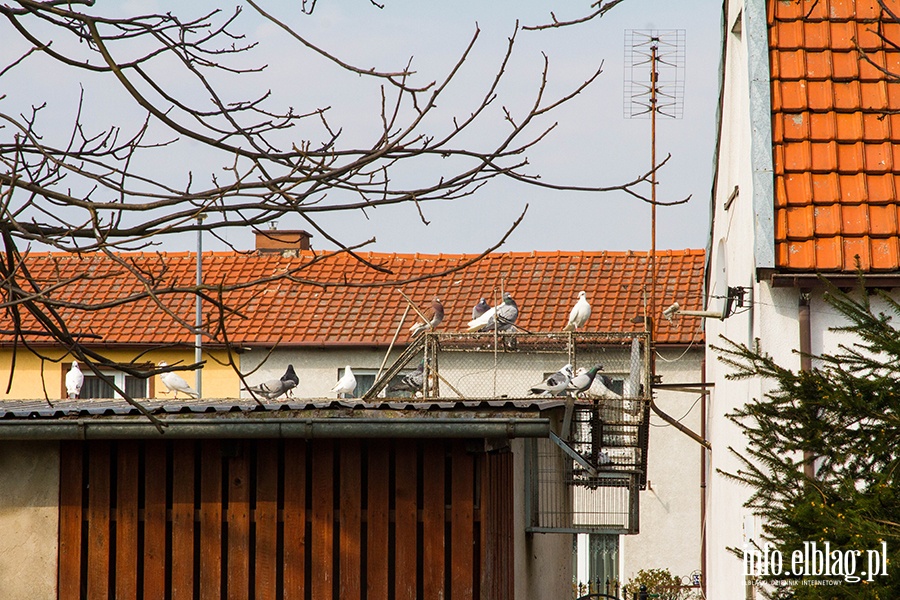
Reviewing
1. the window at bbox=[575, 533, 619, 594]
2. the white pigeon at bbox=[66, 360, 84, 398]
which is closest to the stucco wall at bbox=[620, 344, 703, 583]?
the window at bbox=[575, 533, 619, 594]

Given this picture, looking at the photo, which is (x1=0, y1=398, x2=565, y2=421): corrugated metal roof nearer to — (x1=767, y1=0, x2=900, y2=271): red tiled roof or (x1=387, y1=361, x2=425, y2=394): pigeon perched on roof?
(x1=767, y1=0, x2=900, y2=271): red tiled roof

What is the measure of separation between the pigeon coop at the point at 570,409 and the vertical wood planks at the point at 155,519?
1844 mm

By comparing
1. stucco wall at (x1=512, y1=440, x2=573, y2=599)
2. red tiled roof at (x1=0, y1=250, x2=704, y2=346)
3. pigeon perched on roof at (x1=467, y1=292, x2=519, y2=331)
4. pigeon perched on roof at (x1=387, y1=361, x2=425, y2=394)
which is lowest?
stucco wall at (x1=512, y1=440, x2=573, y2=599)

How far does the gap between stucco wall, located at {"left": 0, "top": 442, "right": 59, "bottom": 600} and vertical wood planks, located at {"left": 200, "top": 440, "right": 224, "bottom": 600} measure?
0.98m

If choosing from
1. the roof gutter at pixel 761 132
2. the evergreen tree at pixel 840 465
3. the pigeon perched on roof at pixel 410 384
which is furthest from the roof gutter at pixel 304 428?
the pigeon perched on roof at pixel 410 384

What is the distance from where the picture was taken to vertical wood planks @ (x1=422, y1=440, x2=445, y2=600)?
777 centimetres

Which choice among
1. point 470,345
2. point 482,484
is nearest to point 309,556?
point 482,484

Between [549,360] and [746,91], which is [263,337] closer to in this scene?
[549,360]

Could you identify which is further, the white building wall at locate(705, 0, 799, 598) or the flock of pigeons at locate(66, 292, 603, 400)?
the flock of pigeons at locate(66, 292, 603, 400)

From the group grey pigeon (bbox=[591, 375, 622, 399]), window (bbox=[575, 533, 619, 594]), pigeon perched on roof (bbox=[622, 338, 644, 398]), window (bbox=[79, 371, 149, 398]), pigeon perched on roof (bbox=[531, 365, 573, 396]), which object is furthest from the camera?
window (bbox=[79, 371, 149, 398])

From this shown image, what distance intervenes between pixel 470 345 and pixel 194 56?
1306cm

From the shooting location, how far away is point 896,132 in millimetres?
8945

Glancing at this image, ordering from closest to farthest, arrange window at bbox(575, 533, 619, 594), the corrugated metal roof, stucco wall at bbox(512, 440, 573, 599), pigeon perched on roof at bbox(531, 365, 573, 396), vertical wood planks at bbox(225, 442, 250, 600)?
the corrugated metal roof
vertical wood planks at bbox(225, 442, 250, 600)
stucco wall at bbox(512, 440, 573, 599)
pigeon perched on roof at bbox(531, 365, 573, 396)
window at bbox(575, 533, 619, 594)

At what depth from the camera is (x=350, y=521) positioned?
784 centimetres
